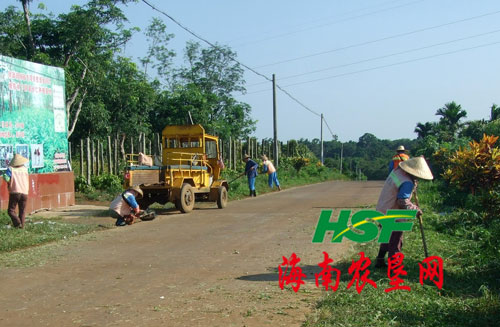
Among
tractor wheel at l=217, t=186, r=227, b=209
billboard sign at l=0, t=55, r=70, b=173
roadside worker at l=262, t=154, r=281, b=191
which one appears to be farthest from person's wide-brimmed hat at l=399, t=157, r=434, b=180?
roadside worker at l=262, t=154, r=281, b=191

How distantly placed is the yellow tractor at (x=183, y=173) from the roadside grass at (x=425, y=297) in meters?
6.95

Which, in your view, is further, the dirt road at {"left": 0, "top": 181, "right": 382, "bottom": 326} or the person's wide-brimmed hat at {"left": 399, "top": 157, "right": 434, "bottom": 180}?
the person's wide-brimmed hat at {"left": 399, "top": 157, "right": 434, "bottom": 180}

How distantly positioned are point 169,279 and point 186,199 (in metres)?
7.82

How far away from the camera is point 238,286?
6703mm

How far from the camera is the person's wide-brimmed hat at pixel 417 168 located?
677 centimetres

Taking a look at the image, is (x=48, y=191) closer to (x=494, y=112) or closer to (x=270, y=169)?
(x=270, y=169)

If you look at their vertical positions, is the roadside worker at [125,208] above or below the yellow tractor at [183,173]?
below

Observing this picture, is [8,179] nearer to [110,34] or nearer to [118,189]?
[118,189]

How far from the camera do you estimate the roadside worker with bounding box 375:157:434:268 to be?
6.80 m

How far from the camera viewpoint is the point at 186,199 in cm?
1495

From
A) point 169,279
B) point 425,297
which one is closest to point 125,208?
point 169,279

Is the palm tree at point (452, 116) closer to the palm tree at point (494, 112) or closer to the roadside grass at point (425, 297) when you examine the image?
the palm tree at point (494, 112)

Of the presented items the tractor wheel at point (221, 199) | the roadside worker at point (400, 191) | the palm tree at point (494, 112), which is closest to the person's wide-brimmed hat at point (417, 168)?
the roadside worker at point (400, 191)

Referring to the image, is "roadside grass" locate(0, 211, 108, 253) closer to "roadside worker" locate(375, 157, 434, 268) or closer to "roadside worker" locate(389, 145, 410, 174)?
"roadside worker" locate(375, 157, 434, 268)
